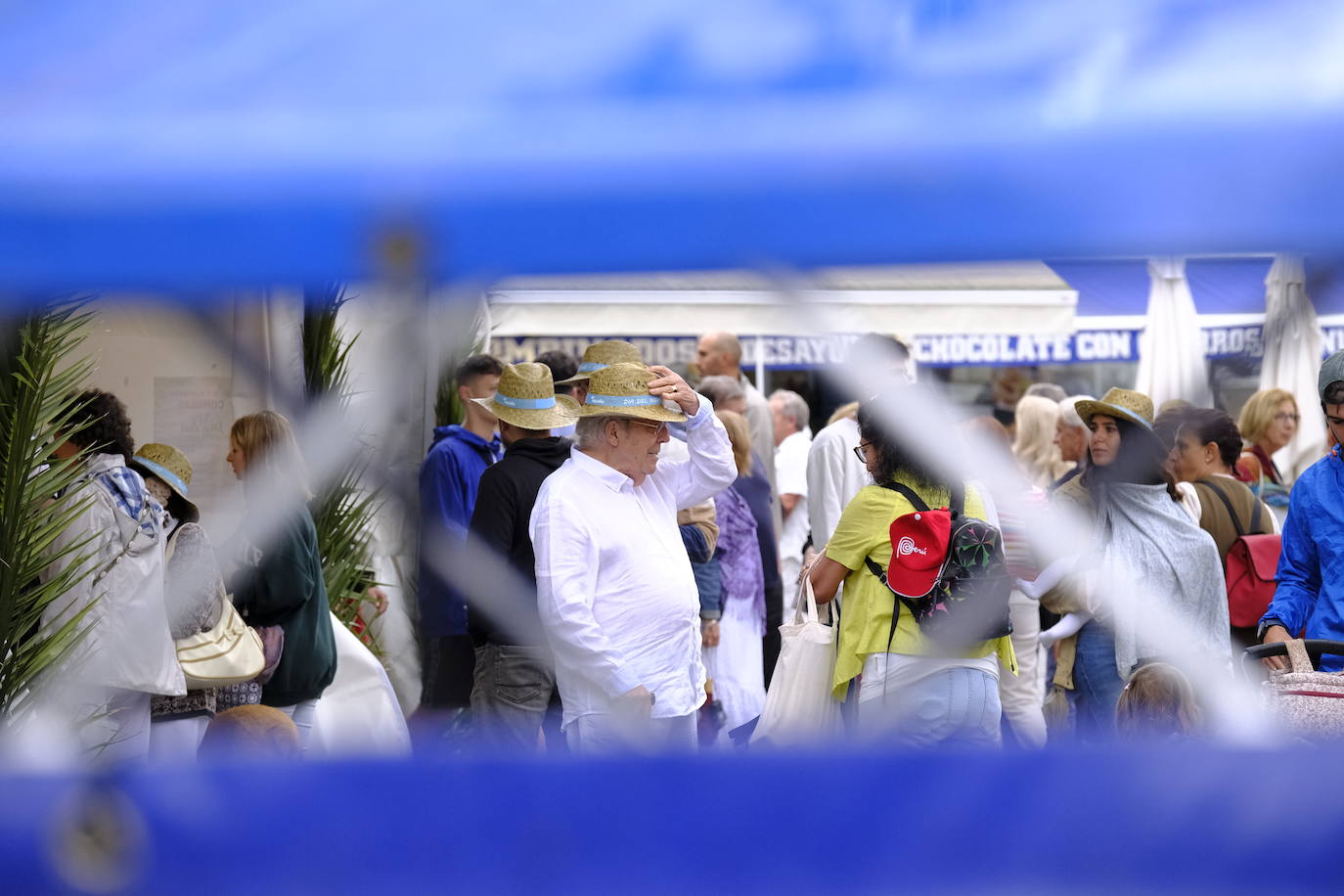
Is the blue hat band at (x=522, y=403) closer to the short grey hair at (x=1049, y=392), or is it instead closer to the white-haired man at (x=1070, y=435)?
the white-haired man at (x=1070, y=435)

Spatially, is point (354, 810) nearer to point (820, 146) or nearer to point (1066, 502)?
point (820, 146)

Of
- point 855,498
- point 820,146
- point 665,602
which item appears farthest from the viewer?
point 855,498

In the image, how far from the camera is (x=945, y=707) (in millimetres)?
3910

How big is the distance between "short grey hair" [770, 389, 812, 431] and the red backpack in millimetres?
3401

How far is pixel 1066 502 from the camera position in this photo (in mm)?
4555

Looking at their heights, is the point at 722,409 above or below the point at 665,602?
above

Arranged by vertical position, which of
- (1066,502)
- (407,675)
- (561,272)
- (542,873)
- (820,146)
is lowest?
(407,675)

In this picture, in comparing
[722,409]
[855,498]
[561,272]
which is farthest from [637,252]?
[722,409]

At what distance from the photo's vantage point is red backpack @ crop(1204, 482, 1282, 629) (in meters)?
4.85

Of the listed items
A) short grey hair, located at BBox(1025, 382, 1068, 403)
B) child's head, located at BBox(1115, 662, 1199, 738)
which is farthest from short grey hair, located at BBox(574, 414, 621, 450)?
short grey hair, located at BBox(1025, 382, 1068, 403)

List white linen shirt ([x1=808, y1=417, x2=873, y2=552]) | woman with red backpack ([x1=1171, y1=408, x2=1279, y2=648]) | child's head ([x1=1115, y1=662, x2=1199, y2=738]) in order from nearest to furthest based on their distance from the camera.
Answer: child's head ([x1=1115, y1=662, x2=1199, y2=738])
woman with red backpack ([x1=1171, y1=408, x2=1279, y2=648])
white linen shirt ([x1=808, y1=417, x2=873, y2=552])

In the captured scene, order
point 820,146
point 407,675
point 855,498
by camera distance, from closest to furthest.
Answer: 1. point 820,146
2. point 855,498
3. point 407,675

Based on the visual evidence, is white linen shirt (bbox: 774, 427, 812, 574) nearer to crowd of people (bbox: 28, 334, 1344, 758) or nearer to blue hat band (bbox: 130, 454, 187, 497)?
crowd of people (bbox: 28, 334, 1344, 758)

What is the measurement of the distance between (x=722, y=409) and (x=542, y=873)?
429 cm
